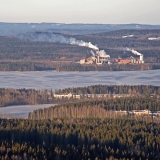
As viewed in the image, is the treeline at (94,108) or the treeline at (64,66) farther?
the treeline at (64,66)

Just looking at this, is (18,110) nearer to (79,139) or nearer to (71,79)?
(79,139)

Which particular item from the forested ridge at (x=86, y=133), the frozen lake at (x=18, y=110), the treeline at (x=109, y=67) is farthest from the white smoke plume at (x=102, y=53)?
the forested ridge at (x=86, y=133)

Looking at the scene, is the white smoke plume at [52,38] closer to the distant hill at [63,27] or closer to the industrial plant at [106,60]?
the industrial plant at [106,60]

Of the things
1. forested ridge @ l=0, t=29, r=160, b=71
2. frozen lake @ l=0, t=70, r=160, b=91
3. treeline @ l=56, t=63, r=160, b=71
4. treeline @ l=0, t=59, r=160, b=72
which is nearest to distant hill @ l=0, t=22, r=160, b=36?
forested ridge @ l=0, t=29, r=160, b=71

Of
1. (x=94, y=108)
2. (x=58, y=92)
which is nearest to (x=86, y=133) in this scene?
(x=94, y=108)

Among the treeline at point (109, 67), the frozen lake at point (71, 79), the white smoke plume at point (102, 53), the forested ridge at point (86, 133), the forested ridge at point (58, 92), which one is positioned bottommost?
the treeline at point (109, 67)

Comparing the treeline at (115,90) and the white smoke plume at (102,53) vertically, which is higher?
the treeline at (115,90)
